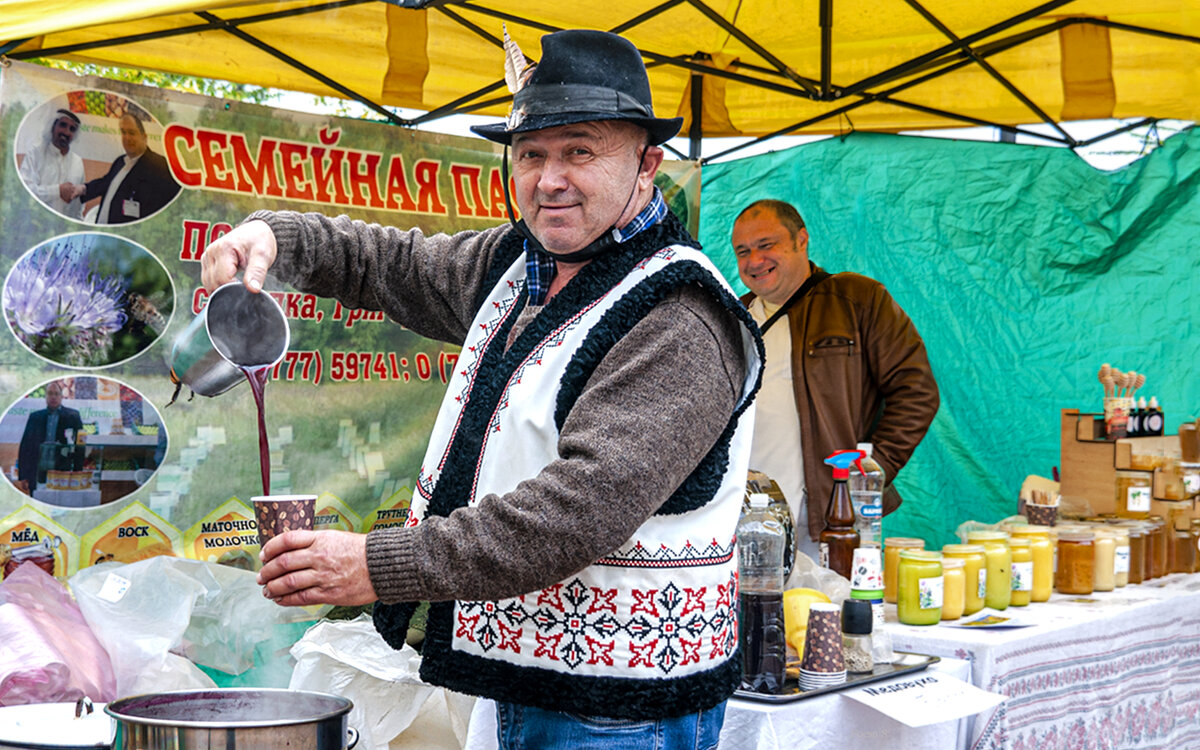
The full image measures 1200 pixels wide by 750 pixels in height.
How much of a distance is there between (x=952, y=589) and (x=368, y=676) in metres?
1.77

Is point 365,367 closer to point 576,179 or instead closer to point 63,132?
point 63,132

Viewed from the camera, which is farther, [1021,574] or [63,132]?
[63,132]

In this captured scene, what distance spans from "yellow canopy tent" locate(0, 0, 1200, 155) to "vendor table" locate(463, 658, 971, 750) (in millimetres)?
2497

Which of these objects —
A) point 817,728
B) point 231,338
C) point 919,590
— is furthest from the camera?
point 919,590

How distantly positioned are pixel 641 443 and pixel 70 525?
2734 millimetres

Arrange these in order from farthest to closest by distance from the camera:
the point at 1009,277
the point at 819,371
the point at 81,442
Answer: the point at 1009,277, the point at 819,371, the point at 81,442

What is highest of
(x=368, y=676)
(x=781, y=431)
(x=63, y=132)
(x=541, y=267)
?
(x=63, y=132)

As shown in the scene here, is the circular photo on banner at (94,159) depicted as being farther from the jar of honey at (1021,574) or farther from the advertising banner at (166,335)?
the jar of honey at (1021,574)

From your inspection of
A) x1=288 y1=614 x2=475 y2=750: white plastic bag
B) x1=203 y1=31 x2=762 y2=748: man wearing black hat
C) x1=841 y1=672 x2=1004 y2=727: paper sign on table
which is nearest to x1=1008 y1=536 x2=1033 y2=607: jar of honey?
x1=841 y1=672 x2=1004 y2=727: paper sign on table

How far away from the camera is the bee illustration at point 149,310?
3745 millimetres

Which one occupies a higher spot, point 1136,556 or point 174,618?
point 1136,556

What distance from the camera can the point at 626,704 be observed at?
1629 millimetres

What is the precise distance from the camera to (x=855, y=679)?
7.93 feet

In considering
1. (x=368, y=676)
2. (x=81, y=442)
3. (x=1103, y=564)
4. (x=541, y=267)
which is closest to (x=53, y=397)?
(x=81, y=442)
